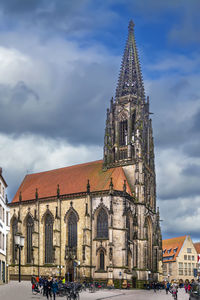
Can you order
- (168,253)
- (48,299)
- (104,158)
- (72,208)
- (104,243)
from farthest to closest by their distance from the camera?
(168,253), (104,158), (72,208), (104,243), (48,299)

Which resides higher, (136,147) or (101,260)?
(136,147)

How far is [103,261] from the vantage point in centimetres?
6278

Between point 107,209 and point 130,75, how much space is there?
1084 inches

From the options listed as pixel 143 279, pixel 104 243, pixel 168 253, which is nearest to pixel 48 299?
pixel 104 243

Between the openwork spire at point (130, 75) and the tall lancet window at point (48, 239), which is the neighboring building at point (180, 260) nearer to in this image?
the tall lancet window at point (48, 239)

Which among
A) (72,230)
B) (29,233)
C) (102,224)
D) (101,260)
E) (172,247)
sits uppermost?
(102,224)

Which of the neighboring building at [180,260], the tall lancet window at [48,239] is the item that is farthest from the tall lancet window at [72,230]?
the neighboring building at [180,260]

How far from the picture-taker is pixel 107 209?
63.6 m

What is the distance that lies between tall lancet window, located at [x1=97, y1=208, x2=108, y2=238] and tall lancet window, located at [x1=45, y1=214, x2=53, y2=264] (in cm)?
938

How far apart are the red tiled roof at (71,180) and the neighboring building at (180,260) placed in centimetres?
3617

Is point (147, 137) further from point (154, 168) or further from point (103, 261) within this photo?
point (103, 261)

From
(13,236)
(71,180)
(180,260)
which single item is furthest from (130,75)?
(180,260)

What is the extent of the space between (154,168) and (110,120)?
11.7m

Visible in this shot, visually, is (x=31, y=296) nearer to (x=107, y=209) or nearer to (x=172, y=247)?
(x=107, y=209)
